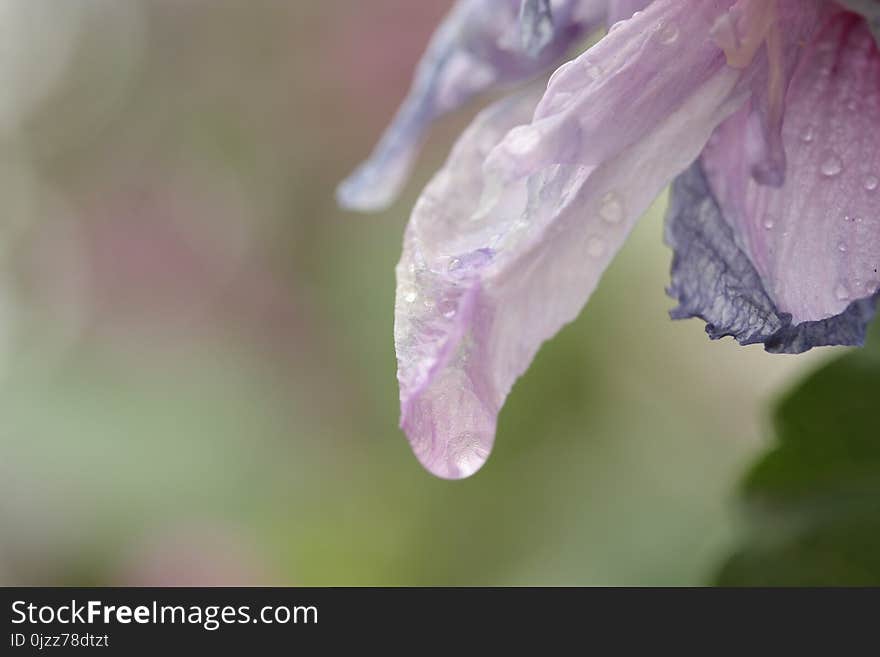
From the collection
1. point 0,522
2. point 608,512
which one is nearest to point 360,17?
point 0,522

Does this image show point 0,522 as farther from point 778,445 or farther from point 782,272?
point 782,272

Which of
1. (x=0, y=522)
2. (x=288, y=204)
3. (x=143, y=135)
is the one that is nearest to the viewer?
(x=0, y=522)

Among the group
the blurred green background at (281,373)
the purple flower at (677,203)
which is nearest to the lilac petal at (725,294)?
the purple flower at (677,203)

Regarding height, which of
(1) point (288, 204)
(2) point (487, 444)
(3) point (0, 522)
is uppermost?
(1) point (288, 204)

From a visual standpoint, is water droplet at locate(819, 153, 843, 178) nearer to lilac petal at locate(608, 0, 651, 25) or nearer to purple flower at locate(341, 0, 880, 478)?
purple flower at locate(341, 0, 880, 478)

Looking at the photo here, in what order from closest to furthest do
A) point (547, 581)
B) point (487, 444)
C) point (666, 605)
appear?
point (487, 444) < point (666, 605) < point (547, 581)

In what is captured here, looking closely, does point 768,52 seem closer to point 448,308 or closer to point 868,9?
point 868,9

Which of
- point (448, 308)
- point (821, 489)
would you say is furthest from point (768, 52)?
point (821, 489)
